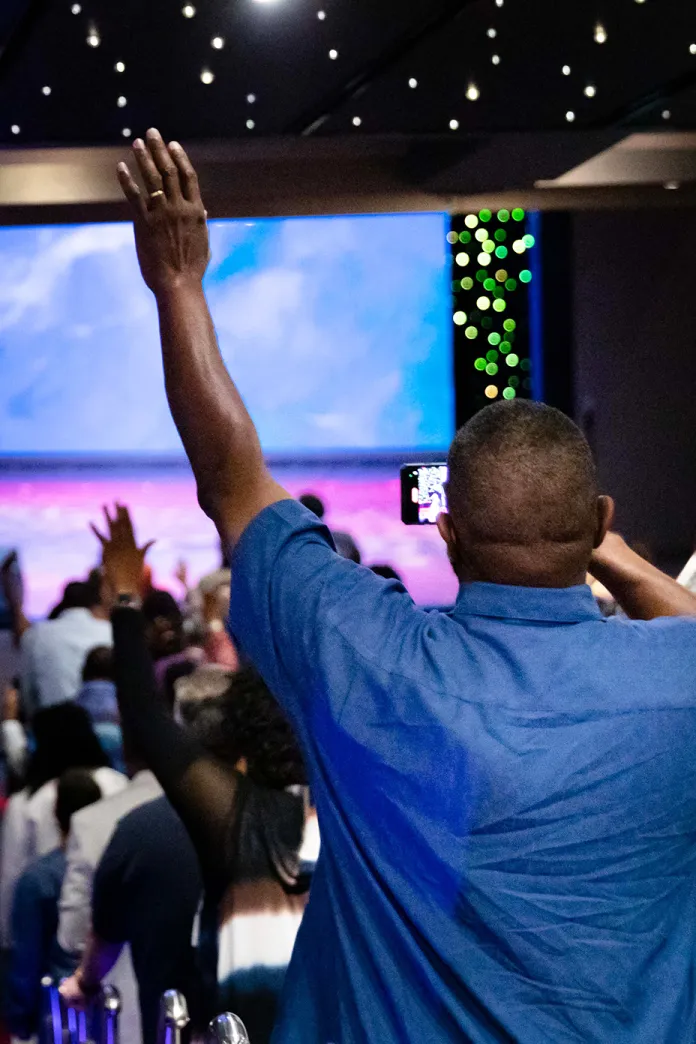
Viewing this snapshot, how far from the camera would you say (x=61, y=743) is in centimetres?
264

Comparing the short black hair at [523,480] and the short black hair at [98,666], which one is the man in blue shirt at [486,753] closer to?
the short black hair at [523,480]

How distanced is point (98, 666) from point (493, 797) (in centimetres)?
216

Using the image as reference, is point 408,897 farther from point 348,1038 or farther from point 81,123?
point 81,123

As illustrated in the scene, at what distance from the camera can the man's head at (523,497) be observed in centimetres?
93

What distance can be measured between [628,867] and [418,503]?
43 cm

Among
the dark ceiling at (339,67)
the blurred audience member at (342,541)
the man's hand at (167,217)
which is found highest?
the dark ceiling at (339,67)

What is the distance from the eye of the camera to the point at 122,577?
176cm

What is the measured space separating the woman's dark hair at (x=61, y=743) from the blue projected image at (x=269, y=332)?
570 centimetres

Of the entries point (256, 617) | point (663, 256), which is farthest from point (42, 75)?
point (256, 617)

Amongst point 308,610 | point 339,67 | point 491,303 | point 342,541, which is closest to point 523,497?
point 308,610

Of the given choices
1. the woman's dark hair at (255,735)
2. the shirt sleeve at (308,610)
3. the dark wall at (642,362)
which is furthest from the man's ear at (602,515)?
the dark wall at (642,362)

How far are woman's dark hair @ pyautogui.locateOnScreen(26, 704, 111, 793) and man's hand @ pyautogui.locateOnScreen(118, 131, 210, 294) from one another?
1.76 metres

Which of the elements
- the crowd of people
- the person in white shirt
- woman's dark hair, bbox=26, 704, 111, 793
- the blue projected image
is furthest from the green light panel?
the crowd of people

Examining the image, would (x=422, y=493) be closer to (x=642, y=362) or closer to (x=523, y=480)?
(x=523, y=480)
